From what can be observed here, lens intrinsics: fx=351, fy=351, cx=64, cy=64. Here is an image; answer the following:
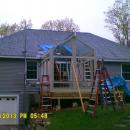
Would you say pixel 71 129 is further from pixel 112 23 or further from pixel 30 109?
pixel 112 23

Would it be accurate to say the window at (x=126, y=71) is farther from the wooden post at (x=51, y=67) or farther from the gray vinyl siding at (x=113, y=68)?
the wooden post at (x=51, y=67)

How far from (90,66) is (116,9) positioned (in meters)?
23.9

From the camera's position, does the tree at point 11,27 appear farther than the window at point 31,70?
Yes

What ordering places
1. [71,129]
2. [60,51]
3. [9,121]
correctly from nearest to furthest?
[71,129], [60,51], [9,121]

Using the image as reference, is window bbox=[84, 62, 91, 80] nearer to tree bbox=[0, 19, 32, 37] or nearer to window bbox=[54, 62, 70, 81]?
window bbox=[54, 62, 70, 81]

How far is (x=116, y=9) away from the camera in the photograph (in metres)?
42.4

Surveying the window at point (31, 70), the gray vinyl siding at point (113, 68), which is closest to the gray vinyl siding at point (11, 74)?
the window at point (31, 70)

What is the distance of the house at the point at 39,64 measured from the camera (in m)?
19.5

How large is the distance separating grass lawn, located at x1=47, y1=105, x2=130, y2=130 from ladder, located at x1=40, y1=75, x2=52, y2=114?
1817 mm

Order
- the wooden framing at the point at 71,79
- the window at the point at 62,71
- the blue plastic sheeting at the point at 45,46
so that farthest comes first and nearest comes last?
the blue plastic sheeting at the point at 45,46, the window at the point at 62,71, the wooden framing at the point at 71,79

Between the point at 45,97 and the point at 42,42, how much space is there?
24.1 ft

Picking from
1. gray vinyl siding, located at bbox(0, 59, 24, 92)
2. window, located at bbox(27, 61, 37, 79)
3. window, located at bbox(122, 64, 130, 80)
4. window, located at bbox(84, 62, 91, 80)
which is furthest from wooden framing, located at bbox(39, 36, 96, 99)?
window, located at bbox(122, 64, 130, 80)

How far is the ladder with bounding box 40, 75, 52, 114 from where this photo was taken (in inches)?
709

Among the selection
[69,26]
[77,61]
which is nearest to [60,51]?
[77,61]
